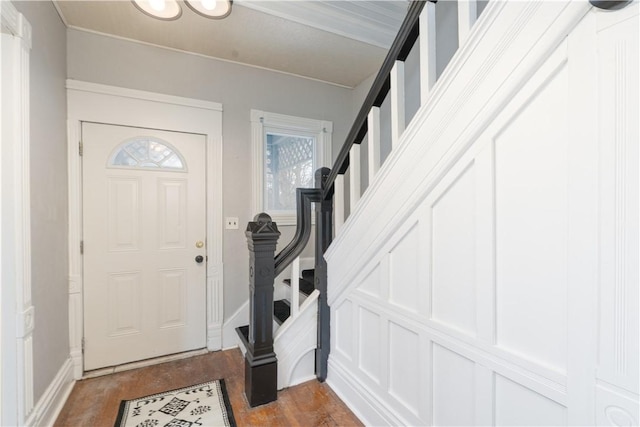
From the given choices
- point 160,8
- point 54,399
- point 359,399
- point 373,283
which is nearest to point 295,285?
point 373,283

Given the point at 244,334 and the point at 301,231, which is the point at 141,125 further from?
the point at 244,334

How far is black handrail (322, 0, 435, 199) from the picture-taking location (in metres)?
1.32

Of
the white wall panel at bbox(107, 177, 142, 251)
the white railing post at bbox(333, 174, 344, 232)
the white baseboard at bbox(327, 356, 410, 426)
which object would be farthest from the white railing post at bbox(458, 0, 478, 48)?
the white wall panel at bbox(107, 177, 142, 251)

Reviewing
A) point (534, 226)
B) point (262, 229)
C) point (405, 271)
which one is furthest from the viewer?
point (262, 229)

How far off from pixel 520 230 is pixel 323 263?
1.27m

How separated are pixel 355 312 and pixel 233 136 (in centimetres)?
187

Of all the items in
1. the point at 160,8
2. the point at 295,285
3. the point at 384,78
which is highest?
the point at 160,8

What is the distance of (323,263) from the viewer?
2.02 m

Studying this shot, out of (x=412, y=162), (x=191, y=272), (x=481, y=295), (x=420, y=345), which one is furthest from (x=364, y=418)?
(x=191, y=272)

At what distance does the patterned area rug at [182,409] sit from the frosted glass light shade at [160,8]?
8.20 feet

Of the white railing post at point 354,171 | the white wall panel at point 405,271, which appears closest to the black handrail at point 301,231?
the white railing post at point 354,171

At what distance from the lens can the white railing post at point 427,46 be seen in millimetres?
1255

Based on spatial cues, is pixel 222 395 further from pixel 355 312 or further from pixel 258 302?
pixel 355 312

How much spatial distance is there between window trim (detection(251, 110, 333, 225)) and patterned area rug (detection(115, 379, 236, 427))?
1.45 m
